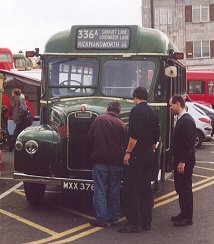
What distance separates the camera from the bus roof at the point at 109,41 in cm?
988

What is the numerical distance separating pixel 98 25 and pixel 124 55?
0.85 m

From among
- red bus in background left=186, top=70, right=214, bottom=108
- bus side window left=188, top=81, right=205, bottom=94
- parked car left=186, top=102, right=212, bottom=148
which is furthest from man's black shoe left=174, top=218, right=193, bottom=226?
bus side window left=188, top=81, right=205, bottom=94

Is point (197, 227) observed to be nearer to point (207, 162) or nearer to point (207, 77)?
point (207, 162)

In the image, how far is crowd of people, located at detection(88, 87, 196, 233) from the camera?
26.0ft

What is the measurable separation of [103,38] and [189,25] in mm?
42046

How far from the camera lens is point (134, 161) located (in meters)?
7.94

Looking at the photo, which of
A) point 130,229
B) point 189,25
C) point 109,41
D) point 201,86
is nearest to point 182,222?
point 130,229

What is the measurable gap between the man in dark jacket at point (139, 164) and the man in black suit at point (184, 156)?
38 centimetres

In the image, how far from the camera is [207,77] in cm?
3647

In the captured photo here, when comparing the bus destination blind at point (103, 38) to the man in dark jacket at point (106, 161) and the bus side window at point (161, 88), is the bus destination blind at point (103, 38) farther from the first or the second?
the man in dark jacket at point (106, 161)

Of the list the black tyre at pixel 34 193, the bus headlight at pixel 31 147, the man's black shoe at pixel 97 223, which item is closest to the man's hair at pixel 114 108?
the bus headlight at pixel 31 147

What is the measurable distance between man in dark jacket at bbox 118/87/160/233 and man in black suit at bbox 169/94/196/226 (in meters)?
0.38

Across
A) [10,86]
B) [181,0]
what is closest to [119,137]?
[10,86]

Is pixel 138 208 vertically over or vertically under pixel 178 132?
under
